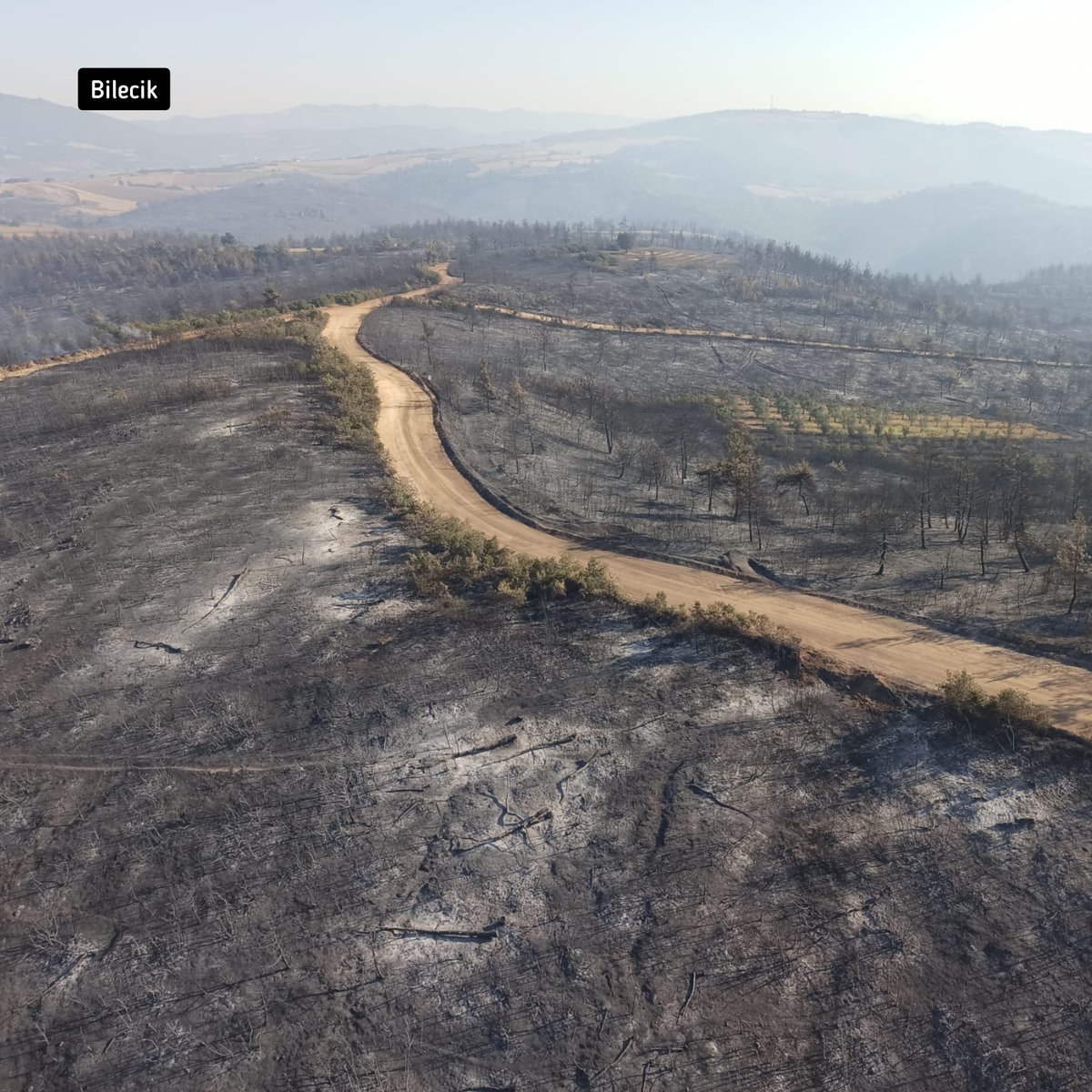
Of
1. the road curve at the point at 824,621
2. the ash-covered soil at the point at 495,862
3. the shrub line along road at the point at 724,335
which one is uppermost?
the shrub line along road at the point at 724,335

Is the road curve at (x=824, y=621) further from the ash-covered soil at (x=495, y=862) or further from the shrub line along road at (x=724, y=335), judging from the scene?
the shrub line along road at (x=724, y=335)

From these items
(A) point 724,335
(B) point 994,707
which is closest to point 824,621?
(B) point 994,707

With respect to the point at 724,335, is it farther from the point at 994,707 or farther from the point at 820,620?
the point at 994,707

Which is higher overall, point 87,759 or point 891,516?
point 891,516

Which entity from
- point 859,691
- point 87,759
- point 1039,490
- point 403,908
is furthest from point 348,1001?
point 1039,490

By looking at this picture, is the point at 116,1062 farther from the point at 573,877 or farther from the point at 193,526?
the point at 193,526

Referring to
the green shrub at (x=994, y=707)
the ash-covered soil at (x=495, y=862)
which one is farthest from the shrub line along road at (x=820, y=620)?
the ash-covered soil at (x=495, y=862)

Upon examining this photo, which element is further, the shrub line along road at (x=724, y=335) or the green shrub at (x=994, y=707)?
the shrub line along road at (x=724, y=335)
